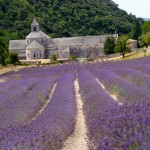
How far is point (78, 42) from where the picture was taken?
98500mm

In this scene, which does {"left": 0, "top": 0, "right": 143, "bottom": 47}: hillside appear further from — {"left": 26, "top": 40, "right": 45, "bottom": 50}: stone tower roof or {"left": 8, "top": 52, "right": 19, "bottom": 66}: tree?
{"left": 8, "top": 52, "right": 19, "bottom": 66}: tree

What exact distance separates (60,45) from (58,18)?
32.3m

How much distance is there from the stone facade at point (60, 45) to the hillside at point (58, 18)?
34.4 feet

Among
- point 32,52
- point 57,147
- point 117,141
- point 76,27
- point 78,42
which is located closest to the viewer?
point 117,141

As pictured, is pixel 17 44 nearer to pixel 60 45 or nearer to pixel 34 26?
pixel 34 26

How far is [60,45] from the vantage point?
97375mm

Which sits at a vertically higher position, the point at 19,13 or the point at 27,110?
the point at 19,13

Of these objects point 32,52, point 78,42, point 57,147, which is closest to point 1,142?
point 57,147

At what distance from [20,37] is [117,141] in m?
112

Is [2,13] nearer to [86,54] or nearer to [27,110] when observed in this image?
[86,54]

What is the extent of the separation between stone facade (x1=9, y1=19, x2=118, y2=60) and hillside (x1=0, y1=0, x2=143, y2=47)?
10474 mm

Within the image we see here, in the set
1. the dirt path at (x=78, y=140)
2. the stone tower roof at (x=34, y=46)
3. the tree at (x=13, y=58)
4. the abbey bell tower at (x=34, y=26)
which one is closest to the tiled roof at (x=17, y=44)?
the abbey bell tower at (x=34, y=26)

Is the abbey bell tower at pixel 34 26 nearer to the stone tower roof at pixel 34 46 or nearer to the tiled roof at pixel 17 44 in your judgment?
the tiled roof at pixel 17 44

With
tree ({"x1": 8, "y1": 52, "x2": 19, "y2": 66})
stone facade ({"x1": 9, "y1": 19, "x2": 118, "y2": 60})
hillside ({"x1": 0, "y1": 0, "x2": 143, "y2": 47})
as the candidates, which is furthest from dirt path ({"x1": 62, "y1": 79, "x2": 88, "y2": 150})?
hillside ({"x1": 0, "y1": 0, "x2": 143, "y2": 47})
